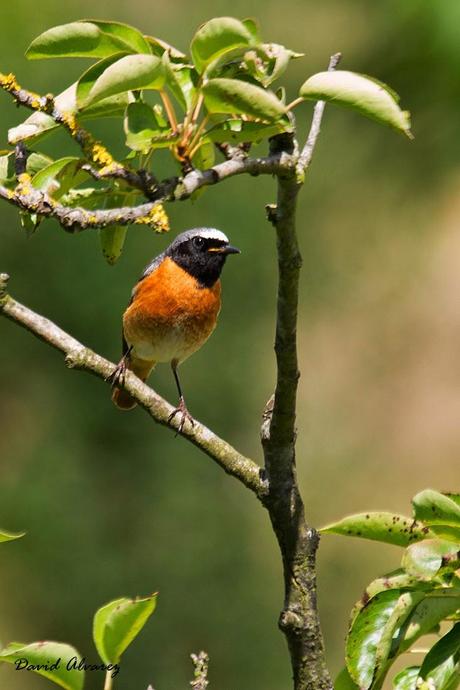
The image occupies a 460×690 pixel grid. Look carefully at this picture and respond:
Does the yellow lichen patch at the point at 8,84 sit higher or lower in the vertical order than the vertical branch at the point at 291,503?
higher

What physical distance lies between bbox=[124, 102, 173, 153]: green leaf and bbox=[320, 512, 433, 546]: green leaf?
640mm

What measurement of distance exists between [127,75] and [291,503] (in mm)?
893

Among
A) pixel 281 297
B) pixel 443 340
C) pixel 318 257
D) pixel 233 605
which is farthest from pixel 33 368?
pixel 281 297

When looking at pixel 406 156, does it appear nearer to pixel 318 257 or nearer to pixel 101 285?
pixel 318 257

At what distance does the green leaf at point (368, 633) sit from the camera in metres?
1.56

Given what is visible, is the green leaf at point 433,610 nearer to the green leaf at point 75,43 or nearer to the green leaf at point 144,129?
the green leaf at point 144,129

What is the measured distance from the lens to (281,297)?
6.03 ft

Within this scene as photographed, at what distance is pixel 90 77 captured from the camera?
5.11 feet

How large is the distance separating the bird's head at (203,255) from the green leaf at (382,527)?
7.32 ft

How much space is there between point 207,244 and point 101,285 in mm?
2663

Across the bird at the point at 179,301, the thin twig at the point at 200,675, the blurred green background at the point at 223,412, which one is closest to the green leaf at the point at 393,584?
the thin twig at the point at 200,675

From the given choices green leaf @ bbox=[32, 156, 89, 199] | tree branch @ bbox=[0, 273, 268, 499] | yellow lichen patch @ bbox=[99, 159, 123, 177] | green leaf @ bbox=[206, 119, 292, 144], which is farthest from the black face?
yellow lichen patch @ bbox=[99, 159, 123, 177]

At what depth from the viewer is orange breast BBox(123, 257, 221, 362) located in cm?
369

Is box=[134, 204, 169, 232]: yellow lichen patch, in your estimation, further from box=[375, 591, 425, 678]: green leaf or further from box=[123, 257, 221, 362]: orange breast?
box=[123, 257, 221, 362]: orange breast
